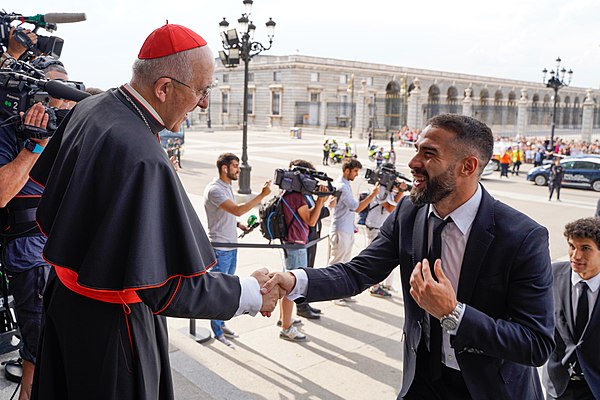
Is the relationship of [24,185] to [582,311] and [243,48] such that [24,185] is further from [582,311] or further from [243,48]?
[243,48]

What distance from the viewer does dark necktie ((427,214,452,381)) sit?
2.58m

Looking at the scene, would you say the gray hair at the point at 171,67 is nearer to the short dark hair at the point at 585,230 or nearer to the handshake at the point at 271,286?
the handshake at the point at 271,286

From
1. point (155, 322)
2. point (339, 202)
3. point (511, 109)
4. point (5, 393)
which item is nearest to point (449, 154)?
point (155, 322)

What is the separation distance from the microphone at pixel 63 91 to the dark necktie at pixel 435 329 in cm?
205

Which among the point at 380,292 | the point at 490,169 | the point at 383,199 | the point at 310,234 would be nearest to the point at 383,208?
the point at 383,199

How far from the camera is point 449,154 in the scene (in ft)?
8.56

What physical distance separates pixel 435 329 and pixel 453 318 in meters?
0.34

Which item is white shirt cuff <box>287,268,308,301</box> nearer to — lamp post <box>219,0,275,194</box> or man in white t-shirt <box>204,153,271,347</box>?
man in white t-shirt <box>204,153,271,347</box>

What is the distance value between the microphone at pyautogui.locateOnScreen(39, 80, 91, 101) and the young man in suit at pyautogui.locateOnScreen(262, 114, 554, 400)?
1.51 m

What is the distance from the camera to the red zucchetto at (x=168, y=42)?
7.70ft

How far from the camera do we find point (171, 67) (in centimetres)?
235

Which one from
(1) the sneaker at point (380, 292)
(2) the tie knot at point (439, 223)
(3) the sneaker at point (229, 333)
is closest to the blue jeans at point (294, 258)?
(3) the sneaker at point (229, 333)

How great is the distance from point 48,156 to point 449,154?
1941mm

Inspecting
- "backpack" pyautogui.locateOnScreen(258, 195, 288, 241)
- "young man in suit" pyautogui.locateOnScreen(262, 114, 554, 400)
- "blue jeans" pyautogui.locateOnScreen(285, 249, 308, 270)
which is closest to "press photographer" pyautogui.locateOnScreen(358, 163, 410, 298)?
"blue jeans" pyautogui.locateOnScreen(285, 249, 308, 270)
